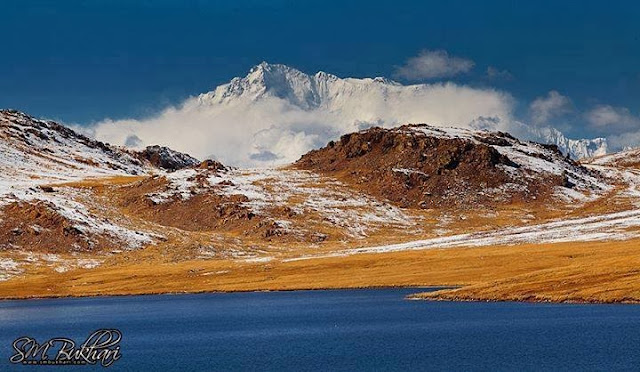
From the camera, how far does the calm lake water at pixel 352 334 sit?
64.4m

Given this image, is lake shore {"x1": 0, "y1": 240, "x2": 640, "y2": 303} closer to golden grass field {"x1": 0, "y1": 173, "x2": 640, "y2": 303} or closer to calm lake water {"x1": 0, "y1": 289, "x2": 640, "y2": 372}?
golden grass field {"x1": 0, "y1": 173, "x2": 640, "y2": 303}

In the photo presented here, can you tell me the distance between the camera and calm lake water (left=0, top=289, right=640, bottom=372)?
64375 mm

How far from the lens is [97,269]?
593ft

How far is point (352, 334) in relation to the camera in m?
81.6

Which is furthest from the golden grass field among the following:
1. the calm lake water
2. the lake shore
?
the calm lake water

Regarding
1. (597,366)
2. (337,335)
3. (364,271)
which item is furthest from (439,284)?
Result: (597,366)

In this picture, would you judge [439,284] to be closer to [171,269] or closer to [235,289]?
[235,289]

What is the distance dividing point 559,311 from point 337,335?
25.2 meters
